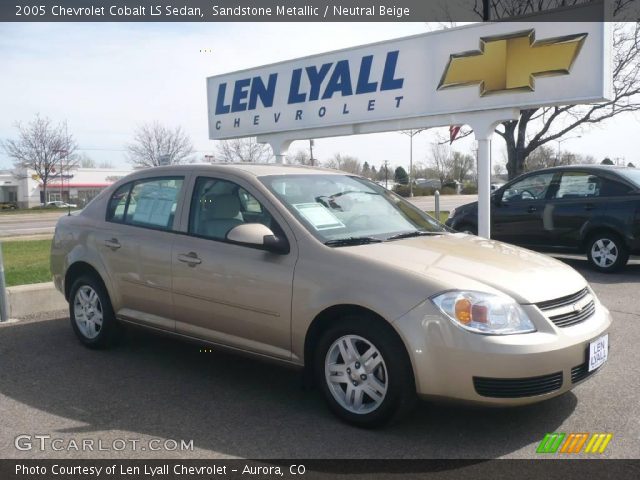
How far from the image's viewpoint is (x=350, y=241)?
4152mm

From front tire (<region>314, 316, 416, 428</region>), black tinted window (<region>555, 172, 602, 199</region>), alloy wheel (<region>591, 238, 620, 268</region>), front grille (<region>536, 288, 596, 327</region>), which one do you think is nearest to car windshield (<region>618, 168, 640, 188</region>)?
black tinted window (<region>555, 172, 602, 199</region>)

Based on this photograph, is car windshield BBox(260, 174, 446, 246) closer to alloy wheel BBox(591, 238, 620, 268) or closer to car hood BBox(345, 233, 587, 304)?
car hood BBox(345, 233, 587, 304)

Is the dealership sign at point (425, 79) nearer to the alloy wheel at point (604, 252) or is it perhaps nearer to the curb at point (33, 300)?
the alloy wheel at point (604, 252)

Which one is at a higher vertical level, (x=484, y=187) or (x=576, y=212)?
(x=484, y=187)

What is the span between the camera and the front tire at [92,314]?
541 centimetres

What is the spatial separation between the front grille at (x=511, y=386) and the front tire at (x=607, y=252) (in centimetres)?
656

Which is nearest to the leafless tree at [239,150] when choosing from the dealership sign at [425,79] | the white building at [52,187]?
the dealership sign at [425,79]

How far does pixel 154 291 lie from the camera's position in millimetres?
4914

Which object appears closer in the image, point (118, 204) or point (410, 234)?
point (410, 234)

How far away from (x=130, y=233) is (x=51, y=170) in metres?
52.7

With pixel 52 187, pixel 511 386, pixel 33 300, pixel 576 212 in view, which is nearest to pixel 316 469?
pixel 511 386

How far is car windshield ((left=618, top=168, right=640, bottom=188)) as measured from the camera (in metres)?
9.08

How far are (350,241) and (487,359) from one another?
49.0 inches

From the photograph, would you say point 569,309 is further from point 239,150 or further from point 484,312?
point 239,150
